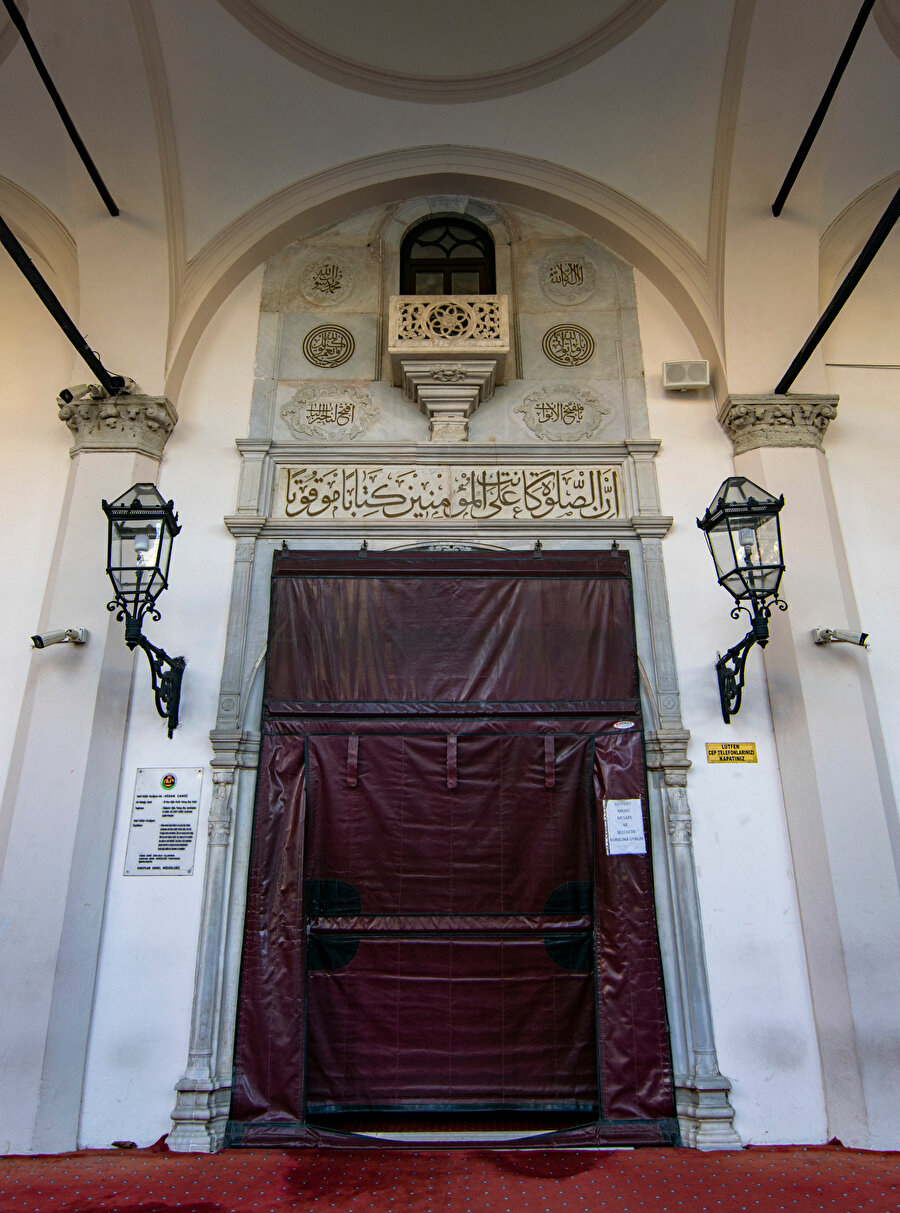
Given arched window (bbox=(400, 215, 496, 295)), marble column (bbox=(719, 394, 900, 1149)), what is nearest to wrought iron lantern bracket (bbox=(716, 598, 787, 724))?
marble column (bbox=(719, 394, 900, 1149))

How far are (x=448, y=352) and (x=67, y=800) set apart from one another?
10.9 ft

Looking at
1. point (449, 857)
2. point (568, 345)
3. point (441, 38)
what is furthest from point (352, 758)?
point (441, 38)

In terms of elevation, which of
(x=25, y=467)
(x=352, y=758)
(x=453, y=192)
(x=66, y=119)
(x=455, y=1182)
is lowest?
(x=455, y=1182)

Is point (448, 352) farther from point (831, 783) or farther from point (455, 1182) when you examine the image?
point (455, 1182)

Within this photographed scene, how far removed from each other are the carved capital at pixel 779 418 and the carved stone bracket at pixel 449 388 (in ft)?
5.07

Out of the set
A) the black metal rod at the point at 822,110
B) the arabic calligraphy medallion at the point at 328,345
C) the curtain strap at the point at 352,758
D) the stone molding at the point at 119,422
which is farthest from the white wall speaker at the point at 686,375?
the stone molding at the point at 119,422

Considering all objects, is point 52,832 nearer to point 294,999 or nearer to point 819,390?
point 294,999

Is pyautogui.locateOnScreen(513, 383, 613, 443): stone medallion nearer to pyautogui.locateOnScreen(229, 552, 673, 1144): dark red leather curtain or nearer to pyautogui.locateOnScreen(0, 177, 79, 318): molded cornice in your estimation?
pyautogui.locateOnScreen(229, 552, 673, 1144): dark red leather curtain

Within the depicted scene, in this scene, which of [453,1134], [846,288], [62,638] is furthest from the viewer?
[62,638]

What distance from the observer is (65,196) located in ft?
17.7

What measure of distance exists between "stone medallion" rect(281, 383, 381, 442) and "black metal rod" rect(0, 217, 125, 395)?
1029mm

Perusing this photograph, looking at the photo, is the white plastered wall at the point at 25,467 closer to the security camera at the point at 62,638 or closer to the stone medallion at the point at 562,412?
the security camera at the point at 62,638

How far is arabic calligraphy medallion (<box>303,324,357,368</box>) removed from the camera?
17.3 feet

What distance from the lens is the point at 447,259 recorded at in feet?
18.5
